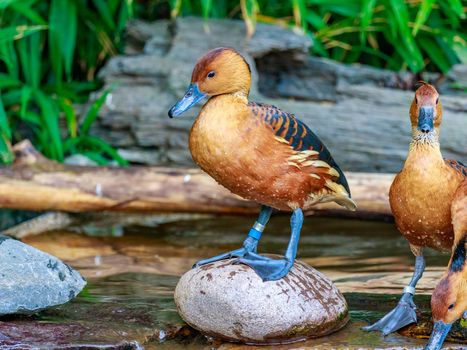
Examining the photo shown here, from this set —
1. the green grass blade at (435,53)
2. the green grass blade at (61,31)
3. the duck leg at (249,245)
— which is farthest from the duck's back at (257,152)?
the green grass blade at (435,53)

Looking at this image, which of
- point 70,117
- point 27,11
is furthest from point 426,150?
point 27,11

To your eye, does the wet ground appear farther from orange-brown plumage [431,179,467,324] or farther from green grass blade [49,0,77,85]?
green grass blade [49,0,77,85]

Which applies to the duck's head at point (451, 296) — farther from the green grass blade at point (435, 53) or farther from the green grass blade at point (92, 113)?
the green grass blade at point (435, 53)

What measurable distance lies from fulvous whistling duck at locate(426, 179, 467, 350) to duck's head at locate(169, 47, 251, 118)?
1.00 m

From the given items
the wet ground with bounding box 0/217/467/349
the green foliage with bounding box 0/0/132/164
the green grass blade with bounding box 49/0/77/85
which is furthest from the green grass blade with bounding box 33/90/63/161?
the wet ground with bounding box 0/217/467/349

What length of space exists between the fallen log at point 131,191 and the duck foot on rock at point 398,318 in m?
1.74

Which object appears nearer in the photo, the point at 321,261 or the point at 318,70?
the point at 321,261

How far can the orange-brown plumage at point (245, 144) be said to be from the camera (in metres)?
3.51

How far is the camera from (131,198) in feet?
17.9

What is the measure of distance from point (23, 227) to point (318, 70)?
7.18 ft

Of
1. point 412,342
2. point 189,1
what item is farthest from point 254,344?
point 189,1

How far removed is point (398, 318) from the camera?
3.61 metres

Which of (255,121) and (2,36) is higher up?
(255,121)

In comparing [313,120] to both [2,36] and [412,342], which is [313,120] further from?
[412,342]
